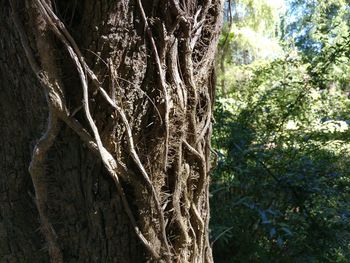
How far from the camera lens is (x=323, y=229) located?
258 centimetres

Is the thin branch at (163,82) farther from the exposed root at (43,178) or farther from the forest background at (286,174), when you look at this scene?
the forest background at (286,174)

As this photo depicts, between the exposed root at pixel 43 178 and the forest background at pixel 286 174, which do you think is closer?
the exposed root at pixel 43 178

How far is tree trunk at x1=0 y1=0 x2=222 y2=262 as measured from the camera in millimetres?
1099

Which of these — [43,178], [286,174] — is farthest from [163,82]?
[286,174]

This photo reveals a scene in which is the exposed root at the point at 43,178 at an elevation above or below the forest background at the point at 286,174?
below

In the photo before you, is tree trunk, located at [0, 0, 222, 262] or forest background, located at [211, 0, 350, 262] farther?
forest background, located at [211, 0, 350, 262]

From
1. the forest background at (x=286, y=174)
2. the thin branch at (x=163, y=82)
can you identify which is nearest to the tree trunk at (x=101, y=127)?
the thin branch at (x=163, y=82)

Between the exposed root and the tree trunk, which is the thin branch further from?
the exposed root

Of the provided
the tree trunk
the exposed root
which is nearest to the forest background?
the tree trunk

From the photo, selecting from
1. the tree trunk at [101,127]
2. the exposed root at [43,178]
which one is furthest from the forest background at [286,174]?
the exposed root at [43,178]

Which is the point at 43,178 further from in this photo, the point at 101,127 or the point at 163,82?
the point at 163,82

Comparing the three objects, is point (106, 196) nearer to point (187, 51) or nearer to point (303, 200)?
point (187, 51)

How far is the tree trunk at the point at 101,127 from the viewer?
1.10 m

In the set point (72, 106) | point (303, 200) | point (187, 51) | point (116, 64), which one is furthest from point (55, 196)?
point (303, 200)
